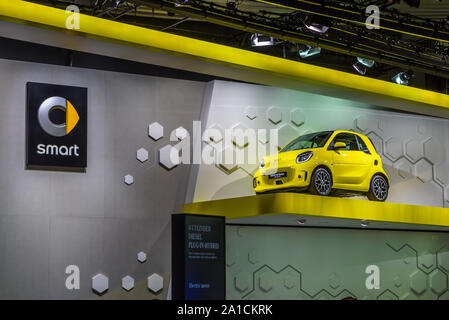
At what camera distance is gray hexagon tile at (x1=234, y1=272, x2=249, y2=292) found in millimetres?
11227

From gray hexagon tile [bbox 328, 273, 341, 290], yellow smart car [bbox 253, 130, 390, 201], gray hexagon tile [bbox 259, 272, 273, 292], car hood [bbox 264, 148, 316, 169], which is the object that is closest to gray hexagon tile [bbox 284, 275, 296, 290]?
gray hexagon tile [bbox 259, 272, 273, 292]

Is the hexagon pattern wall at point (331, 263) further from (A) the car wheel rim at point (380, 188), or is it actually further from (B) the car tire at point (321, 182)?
(B) the car tire at point (321, 182)

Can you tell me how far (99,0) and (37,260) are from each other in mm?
3937

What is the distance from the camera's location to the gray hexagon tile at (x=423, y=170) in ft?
43.7

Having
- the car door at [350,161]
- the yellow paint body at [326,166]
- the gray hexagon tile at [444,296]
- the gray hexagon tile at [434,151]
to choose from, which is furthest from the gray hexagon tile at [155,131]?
the gray hexagon tile at [444,296]

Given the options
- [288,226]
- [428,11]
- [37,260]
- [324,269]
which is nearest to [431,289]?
[324,269]

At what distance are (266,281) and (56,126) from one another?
4077 millimetres

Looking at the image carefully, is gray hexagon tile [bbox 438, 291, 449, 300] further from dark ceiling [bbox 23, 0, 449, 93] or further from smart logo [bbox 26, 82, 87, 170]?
smart logo [bbox 26, 82, 87, 170]

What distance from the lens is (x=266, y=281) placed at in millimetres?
11461

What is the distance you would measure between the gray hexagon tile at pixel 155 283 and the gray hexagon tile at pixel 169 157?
5.47 ft

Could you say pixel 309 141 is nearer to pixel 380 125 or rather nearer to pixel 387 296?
pixel 380 125

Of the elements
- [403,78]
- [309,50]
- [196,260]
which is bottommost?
[196,260]

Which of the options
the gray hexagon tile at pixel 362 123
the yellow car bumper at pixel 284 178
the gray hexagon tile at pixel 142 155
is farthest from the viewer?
the gray hexagon tile at pixel 362 123

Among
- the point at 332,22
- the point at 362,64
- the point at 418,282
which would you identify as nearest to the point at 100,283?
the point at 332,22
